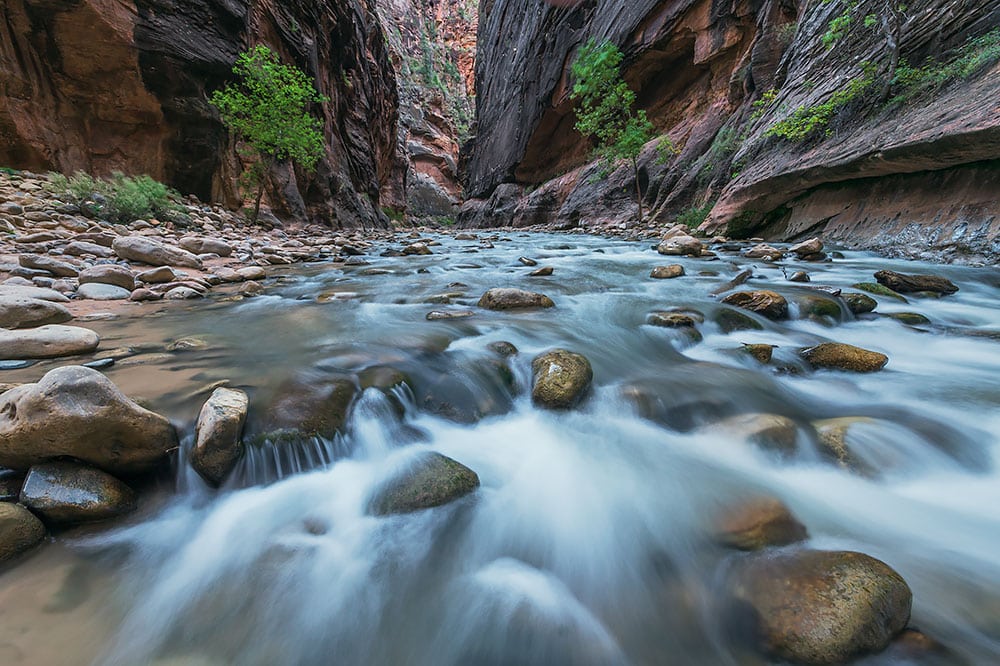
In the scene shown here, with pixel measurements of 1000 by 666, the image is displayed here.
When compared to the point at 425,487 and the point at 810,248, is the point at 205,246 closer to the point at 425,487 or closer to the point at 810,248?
the point at 425,487

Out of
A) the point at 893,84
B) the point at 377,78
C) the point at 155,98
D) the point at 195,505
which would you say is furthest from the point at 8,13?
the point at 377,78

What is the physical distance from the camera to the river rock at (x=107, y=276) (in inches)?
138

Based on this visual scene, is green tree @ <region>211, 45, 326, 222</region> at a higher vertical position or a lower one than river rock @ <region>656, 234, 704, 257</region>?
higher

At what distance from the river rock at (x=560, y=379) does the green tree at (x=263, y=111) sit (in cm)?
1053

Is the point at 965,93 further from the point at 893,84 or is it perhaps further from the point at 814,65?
the point at 814,65

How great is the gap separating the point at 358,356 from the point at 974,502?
2.60 m

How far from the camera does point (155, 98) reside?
8.23 m

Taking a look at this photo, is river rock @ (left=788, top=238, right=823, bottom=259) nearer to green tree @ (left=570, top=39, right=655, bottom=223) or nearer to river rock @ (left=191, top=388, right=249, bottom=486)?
river rock @ (left=191, top=388, right=249, bottom=486)

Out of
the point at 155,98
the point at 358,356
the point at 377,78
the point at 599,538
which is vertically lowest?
the point at 599,538

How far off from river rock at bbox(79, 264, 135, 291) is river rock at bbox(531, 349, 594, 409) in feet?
12.7

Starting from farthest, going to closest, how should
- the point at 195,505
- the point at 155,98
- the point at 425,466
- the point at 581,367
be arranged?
1. the point at 155,98
2. the point at 581,367
3. the point at 425,466
4. the point at 195,505

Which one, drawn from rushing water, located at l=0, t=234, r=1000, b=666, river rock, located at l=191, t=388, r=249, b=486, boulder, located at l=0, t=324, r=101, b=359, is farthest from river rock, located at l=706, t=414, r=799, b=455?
boulder, located at l=0, t=324, r=101, b=359

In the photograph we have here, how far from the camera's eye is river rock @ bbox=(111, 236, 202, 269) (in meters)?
4.41

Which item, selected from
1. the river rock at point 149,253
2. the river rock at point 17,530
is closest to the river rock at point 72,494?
the river rock at point 17,530
